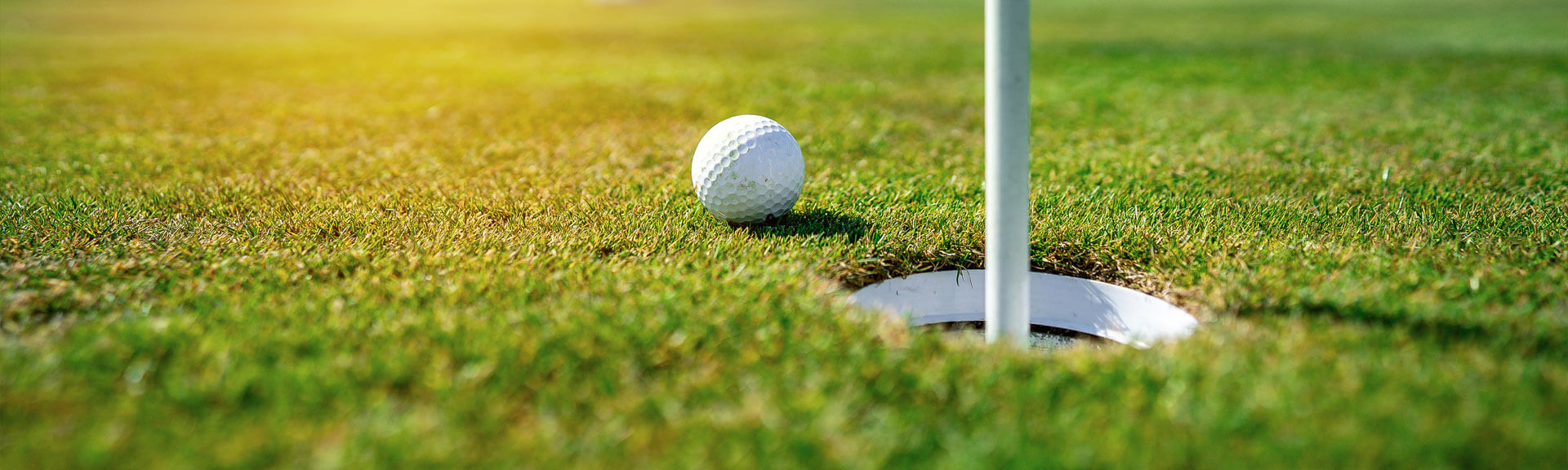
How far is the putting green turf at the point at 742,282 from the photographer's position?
6.61 feet

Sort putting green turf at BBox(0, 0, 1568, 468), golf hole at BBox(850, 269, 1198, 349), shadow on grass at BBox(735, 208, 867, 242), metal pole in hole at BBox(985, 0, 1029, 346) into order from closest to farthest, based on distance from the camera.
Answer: putting green turf at BBox(0, 0, 1568, 468) < metal pole in hole at BBox(985, 0, 1029, 346) < golf hole at BBox(850, 269, 1198, 349) < shadow on grass at BBox(735, 208, 867, 242)

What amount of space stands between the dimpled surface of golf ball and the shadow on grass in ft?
0.16

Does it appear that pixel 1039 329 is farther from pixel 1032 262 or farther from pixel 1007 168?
pixel 1007 168

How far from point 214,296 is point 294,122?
155 inches

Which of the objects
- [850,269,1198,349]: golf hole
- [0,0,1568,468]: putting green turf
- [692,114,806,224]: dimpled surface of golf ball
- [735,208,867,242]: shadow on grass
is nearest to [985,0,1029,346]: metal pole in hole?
[0,0,1568,468]: putting green turf

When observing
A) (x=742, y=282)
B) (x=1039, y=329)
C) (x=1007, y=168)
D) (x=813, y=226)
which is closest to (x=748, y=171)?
(x=813, y=226)

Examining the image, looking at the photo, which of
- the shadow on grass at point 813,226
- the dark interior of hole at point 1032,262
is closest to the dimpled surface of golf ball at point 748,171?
the shadow on grass at point 813,226

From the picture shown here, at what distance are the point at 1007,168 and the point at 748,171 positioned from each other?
130cm

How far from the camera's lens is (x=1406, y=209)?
3820mm

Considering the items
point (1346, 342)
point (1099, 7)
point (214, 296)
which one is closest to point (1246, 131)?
point (1346, 342)

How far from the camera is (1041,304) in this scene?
329cm

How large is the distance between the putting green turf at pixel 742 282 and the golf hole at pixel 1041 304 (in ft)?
0.21

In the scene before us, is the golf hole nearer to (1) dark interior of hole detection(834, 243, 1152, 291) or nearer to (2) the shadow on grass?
(1) dark interior of hole detection(834, 243, 1152, 291)

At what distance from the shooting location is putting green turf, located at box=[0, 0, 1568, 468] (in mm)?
2016
